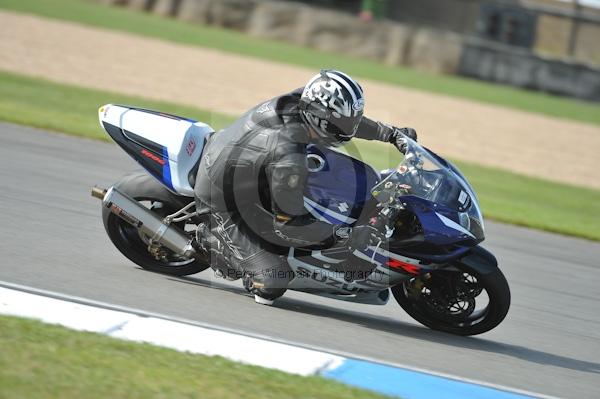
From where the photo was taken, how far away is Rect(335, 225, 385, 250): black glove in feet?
18.1

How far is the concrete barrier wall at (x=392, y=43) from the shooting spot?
28344mm

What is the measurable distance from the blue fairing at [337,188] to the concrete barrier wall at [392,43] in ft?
77.9

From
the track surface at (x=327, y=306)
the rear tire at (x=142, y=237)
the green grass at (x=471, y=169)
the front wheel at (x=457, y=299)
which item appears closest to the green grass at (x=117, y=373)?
the track surface at (x=327, y=306)

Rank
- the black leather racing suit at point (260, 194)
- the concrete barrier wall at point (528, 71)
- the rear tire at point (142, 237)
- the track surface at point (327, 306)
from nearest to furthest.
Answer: the track surface at point (327, 306) → the black leather racing suit at point (260, 194) → the rear tire at point (142, 237) → the concrete barrier wall at point (528, 71)

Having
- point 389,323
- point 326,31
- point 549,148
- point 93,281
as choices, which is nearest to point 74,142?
point 93,281

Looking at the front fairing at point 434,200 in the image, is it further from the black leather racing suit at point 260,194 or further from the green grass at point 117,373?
the green grass at point 117,373

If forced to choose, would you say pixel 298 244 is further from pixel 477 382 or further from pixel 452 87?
pixel 452 87

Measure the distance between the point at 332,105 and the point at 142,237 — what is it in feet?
5.55

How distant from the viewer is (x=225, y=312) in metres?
5.57

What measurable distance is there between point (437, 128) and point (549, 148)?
7.42 ft

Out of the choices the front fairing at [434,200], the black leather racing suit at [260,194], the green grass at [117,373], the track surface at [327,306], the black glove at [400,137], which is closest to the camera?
the green grass at [117,373]

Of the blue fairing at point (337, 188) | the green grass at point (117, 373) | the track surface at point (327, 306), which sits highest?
the blue fairing at point (337, 188)

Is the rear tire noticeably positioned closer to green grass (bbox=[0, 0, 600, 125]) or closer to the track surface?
the track surface

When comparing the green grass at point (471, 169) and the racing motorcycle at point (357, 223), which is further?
the green grass at point (471, 169)
